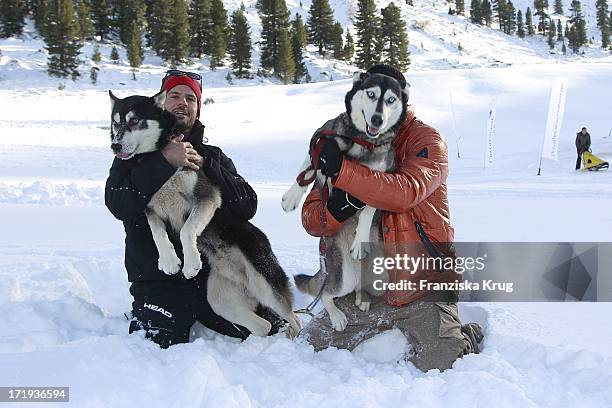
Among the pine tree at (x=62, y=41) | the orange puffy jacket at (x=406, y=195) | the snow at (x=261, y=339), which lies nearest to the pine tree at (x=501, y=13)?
the pine tree at (x=62, y=41)

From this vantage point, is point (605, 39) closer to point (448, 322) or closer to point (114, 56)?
point (114, 56)

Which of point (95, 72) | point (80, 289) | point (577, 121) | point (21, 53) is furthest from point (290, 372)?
point (21, 53)

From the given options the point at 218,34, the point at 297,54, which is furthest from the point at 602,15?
the point at 218,34

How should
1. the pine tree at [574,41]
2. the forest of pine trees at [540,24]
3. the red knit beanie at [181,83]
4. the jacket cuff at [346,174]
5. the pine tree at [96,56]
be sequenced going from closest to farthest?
the jacket cuff at [346,174], the red knit beanie at [181,83], the pine tree at [96,56], the pine tree at [574,41], the forest of pine trees at [540,24]

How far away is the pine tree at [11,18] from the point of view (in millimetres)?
31359

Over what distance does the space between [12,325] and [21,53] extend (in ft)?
100

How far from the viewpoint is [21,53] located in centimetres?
2852

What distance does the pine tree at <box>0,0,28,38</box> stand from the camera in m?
31.4

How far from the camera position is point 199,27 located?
117 ft

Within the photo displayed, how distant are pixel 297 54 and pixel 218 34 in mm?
5640

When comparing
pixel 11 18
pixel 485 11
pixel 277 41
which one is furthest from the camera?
pixel 485 11

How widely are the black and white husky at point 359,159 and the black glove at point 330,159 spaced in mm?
173

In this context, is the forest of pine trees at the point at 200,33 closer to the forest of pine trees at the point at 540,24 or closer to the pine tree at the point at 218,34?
the pine tree at the point at 218,34

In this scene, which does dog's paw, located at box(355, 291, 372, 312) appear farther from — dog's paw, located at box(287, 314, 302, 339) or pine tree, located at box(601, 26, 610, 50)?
pine tree, located at box(601, 26, 610, 50)
